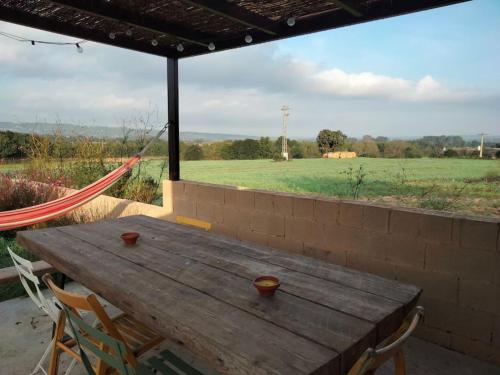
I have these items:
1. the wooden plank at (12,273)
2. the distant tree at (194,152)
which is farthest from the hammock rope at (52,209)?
the distant tree at (194,152)

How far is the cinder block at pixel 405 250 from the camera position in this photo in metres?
1.97

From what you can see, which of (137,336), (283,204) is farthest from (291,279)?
(283,204)

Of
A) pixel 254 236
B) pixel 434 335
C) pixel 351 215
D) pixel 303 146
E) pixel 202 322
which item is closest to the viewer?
pixel 202 322

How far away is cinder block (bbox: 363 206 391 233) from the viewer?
6.80ft

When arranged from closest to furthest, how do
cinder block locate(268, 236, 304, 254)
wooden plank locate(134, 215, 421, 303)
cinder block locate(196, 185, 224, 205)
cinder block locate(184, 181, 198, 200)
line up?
wooden plank locate(134, 215, 421, 303) → cinder block locate(268, 236, 304, 254) → cinder block locate(196, 185, 224, 205) → cinder block locate(184, 181, 198, 200)

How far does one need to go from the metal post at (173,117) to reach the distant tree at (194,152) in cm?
410

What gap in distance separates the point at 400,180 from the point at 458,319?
3013 mm

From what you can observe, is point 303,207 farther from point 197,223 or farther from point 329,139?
point 329,139

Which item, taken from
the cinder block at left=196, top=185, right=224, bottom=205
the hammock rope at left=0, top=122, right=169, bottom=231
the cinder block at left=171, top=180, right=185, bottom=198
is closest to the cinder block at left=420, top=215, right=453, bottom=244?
the cinder block at left=196, top=185, right=224, bottom=205

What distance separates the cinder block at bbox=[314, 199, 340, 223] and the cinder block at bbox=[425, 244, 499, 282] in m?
0.57

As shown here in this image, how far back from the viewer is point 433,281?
6.33 ft

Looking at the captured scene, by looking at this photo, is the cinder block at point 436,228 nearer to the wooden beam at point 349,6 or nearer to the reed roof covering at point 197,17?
the reed roof covering at point 197,17

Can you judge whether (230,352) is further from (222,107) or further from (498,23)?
(222,107)

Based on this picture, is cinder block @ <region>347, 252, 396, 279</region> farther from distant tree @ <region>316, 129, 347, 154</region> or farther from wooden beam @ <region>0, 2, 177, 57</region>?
distant tree @ <region>316, 129, 347, 154</region>
